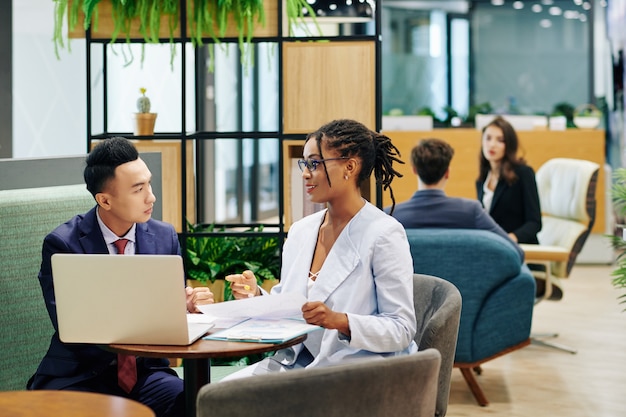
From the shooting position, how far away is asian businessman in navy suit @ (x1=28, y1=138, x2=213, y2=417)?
9.29ft

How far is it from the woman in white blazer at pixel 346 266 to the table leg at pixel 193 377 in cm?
24

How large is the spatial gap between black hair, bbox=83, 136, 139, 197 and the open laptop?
0.49m

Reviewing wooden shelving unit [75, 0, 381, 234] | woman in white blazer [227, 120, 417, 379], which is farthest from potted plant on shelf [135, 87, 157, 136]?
woman in white blazer [227, 120, 417, 379]

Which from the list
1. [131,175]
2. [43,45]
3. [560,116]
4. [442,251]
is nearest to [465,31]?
→ [560,116]

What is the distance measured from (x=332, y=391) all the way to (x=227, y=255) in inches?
99.4

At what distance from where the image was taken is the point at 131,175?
2887 mm

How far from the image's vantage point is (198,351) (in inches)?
91.2

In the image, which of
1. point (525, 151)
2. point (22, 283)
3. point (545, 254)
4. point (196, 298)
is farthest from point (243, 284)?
point (525, 151)

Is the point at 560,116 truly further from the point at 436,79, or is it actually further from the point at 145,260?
the point at 145,260

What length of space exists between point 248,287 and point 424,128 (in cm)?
678

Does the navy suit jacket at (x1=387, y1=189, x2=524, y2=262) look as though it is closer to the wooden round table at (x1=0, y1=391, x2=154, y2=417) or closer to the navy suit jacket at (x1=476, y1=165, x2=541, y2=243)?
the navy suit jacket at (x1=476, y1=165, x2=541, y2=243)

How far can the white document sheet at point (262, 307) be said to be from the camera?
240cm

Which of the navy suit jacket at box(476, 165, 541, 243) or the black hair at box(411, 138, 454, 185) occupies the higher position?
the black hair at box(411, 138, 454, 185)

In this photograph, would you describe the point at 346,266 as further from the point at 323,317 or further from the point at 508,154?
the point at 508,154
